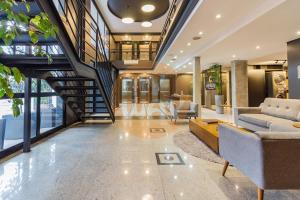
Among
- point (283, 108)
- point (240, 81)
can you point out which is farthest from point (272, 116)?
point (240, 81)

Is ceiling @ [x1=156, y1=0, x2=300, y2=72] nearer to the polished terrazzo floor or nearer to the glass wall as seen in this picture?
the polished terrazzo floor

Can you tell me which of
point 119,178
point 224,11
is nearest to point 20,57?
point 119,178

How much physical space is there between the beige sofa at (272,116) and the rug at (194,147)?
54.9 inches

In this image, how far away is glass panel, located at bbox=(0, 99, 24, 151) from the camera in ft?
11.4

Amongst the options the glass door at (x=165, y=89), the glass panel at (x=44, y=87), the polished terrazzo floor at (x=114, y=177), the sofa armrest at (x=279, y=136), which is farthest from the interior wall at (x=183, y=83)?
the sofa armrest at (x=279, y=136)

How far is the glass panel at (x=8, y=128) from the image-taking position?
11.4ft

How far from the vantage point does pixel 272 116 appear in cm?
494

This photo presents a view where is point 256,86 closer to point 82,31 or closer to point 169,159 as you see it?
point 169,159

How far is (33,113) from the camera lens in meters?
4.40

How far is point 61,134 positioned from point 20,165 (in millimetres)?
2193

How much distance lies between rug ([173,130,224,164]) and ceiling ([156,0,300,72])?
9.38 ft

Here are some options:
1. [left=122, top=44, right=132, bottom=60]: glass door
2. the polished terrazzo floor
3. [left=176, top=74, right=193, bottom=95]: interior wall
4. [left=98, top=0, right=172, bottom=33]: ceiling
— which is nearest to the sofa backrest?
the polished terrazzo floor

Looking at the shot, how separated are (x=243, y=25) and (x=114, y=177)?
438 centimetres

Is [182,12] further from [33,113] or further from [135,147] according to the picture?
[33,113]
